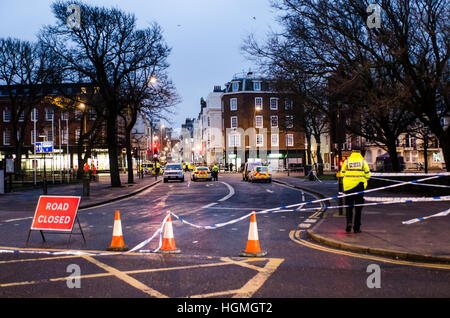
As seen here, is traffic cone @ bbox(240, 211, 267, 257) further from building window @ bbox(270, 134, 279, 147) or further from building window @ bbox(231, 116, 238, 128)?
building window @ bbox(231, 116, 238, 128)

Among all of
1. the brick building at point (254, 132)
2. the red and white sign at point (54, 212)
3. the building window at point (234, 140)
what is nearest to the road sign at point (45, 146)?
the red and white sign at point (54, 212)

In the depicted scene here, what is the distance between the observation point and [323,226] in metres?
10.9

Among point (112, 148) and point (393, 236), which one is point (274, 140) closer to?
point (112, 148)

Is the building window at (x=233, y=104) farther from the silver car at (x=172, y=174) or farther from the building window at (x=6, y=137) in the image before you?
the building window at (x=6, y=137)

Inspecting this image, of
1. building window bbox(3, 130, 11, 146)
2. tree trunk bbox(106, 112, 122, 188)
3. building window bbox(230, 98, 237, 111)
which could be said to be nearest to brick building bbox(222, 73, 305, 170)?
building window bbox(230, 98, 237, 111)

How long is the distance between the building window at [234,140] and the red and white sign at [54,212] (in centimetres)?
6468

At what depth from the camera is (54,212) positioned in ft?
30.0

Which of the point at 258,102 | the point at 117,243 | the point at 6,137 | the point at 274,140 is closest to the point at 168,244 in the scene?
the point at 117,243

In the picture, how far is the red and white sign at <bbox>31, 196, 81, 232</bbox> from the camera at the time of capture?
9.02m

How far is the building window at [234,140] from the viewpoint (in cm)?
7350

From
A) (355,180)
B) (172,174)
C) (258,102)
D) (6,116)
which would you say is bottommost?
(172,174)

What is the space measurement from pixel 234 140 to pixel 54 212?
6518 centimetres
